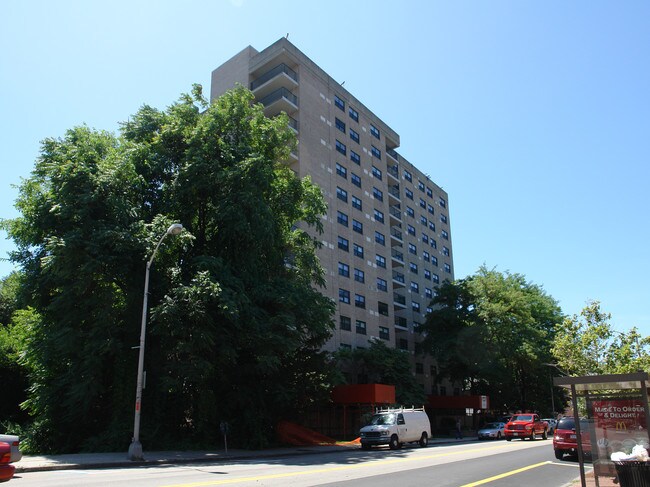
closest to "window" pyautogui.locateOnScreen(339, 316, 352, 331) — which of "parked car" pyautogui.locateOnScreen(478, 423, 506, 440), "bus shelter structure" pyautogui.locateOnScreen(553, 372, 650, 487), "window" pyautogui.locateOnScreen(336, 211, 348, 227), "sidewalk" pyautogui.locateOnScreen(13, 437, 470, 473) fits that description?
"window" pyautogui.locateOnScreen(336, 211, 348, 227)

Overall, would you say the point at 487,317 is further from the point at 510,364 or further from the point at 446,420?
the point at 446,420

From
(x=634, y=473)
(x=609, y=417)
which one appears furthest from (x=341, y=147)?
(x=634, y=473)

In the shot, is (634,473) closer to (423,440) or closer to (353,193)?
(423,440)

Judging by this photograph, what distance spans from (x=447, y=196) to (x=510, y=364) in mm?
30950

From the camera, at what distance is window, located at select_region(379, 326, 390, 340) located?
1960 inches

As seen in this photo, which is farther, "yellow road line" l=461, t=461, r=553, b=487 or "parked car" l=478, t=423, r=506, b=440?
"parked car" l=478, t=423, r=506, b=440

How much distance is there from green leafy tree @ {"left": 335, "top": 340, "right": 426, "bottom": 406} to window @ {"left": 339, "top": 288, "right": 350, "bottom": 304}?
15.3ft

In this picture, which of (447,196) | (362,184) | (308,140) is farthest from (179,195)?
(447,196)

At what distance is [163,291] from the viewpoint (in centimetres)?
2450

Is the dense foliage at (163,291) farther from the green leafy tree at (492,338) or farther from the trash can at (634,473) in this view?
the green leafy tree at (492,338)

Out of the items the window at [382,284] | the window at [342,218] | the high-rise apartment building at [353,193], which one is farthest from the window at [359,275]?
the window at [342,218]

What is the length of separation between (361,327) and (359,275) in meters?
5.06

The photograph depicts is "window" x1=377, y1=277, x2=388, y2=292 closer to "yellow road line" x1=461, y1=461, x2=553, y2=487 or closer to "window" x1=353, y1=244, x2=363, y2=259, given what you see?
"window" x1=353, y1=244, x2=363, y2=259

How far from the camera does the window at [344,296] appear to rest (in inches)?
1765
